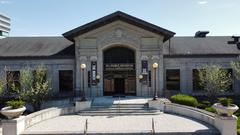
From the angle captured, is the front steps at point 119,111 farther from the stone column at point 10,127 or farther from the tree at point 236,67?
the tree at point 236,67

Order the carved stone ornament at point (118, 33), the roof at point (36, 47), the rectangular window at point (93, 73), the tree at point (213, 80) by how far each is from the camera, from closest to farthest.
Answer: the tree at point (213, 80), the carved stone ornament at point (118, 33), the rectangular window at point (93, 73), the roof at point (36, 47)

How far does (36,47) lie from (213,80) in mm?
22126

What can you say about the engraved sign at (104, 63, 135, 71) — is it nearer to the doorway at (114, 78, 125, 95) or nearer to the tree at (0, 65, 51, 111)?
the doorway at (114, 78, 125, 95)

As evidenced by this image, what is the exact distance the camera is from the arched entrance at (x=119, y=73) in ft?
93.1

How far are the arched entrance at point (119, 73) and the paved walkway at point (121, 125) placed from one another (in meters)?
8.45

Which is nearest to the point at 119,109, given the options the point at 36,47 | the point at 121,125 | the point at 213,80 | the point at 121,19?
the point at 121,125

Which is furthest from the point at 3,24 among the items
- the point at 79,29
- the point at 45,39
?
the point at 79,29

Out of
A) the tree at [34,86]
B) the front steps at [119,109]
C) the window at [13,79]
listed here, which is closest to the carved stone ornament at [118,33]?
the front steps at [119,109]

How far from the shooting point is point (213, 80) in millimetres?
25688

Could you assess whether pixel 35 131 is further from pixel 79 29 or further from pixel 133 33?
pixel 133 33

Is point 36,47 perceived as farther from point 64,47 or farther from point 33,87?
point 33,87

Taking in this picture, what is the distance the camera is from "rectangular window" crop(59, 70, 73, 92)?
28906mm

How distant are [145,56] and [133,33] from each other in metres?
2.94

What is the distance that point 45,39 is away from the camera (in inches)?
1399
